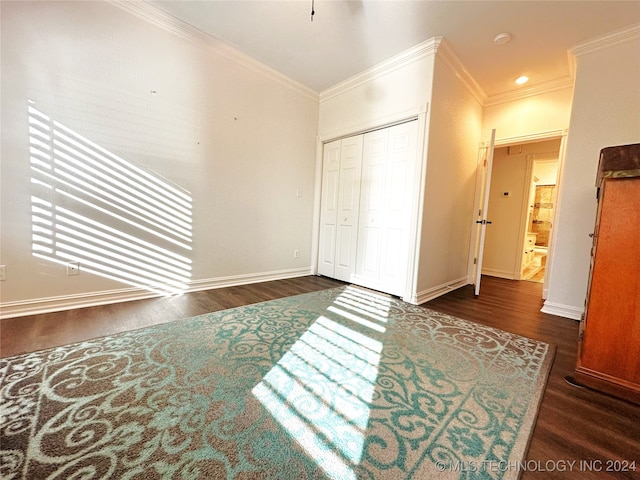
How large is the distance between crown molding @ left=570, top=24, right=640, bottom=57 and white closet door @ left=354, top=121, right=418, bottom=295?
1.67 metres

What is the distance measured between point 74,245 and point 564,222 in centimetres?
472

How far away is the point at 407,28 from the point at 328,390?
10.3 ft

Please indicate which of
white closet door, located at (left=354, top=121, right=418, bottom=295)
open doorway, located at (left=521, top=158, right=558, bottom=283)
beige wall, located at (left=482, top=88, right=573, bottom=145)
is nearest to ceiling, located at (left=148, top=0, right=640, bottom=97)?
beige wall, located at (left=482, top=88, right=573, bottom=145)

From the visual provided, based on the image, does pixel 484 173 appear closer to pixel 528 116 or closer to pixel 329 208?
pixel 528 116

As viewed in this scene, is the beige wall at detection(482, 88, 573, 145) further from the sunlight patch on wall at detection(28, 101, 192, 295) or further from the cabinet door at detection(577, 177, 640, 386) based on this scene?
the sunlight patch on wall at detection(28, 101, 192, 295)

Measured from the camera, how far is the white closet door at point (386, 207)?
288cm

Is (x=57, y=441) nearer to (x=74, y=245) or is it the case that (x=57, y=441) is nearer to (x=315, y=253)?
(x=74, y=245)

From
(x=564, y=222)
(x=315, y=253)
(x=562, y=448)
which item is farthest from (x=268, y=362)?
(x=564, y=222)

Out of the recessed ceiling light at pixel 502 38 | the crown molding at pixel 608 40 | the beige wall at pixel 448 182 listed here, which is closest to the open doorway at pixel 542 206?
the beige wall at pixel 448 182

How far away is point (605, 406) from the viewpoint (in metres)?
1.28

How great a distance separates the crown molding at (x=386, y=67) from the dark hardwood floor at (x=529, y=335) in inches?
107

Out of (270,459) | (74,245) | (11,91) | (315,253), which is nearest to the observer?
(270,459)

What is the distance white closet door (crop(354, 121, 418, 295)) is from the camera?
114 inches

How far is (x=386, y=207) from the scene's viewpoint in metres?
3.10
